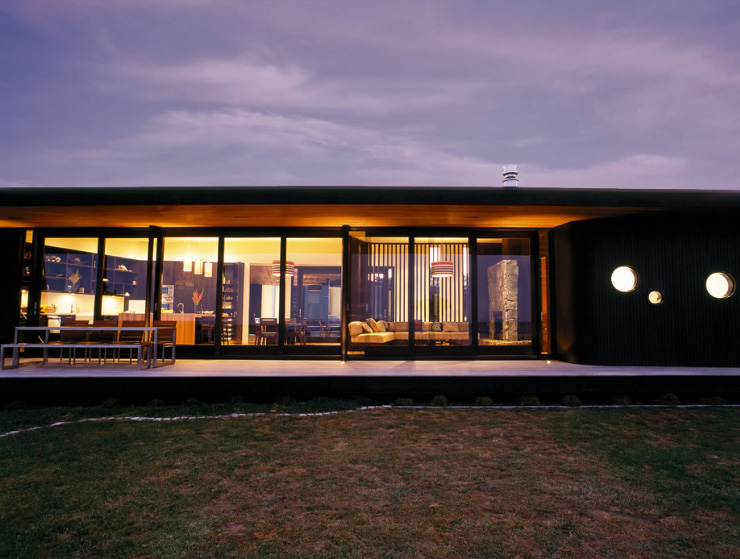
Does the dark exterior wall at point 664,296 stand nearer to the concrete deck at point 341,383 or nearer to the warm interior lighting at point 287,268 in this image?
the concrete deck at point 341,383

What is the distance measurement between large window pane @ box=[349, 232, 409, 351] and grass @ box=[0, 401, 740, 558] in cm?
366

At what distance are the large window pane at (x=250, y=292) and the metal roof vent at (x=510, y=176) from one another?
185 inches

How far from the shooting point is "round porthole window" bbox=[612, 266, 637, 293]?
848cm

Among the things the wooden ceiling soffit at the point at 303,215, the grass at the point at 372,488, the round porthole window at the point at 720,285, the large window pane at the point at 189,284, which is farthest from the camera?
the large window pane at the point at 189,284

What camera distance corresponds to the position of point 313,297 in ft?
31.8

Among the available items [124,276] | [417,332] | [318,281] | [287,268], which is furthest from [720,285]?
[124,276]

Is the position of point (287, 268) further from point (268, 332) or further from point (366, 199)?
point (366, 199)

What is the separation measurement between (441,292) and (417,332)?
96 cm

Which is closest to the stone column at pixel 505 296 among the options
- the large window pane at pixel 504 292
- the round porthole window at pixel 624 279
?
the large window pane at pixel 504 292

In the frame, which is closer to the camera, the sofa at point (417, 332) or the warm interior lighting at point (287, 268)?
the sofa at point (417, 332)

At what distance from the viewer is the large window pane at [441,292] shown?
9.59 metres

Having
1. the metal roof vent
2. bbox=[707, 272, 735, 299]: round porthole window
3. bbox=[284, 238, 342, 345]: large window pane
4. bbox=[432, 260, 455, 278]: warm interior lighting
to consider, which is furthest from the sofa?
bbox=[707, 272, 735, 299]: round porthole window

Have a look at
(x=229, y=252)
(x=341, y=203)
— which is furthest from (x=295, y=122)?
(x=341, y=203)

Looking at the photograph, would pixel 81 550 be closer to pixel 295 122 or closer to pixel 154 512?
pixel 154 512
